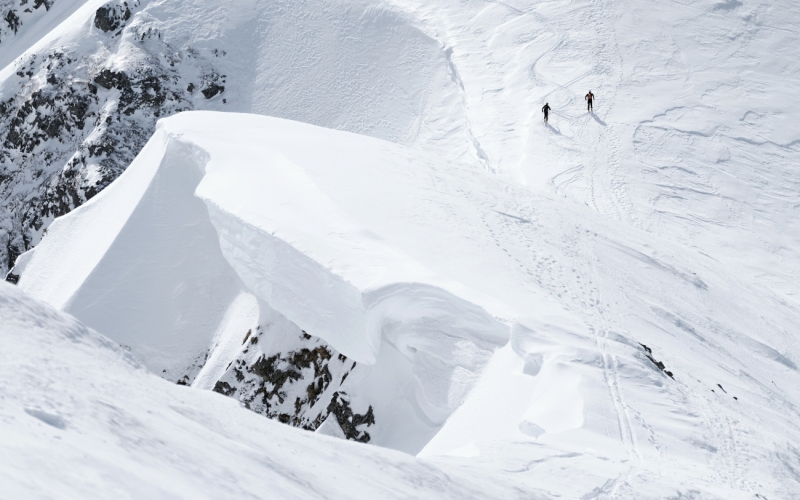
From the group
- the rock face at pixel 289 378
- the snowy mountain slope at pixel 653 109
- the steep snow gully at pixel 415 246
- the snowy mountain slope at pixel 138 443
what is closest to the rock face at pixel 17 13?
the steep snow gully at pixel 415 246

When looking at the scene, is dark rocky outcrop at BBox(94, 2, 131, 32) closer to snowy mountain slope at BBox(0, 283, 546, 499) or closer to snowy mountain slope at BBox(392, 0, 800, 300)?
snowy mountain slope at BBox(392, 0, 800, 300)

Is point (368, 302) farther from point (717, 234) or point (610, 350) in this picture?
point (717, 234)

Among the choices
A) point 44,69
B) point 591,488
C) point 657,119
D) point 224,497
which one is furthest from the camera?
point 44,69

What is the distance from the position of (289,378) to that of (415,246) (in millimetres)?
4518

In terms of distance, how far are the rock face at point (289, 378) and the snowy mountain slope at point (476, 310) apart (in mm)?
83

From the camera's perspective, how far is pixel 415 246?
59.7ft

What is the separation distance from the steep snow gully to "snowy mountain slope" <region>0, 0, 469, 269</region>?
0.18 m

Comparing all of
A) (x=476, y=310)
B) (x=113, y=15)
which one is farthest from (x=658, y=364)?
(x=113, y=15)

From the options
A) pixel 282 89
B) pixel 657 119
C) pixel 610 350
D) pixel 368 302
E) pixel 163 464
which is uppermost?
pixel 657 119

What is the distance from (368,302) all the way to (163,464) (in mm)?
9497

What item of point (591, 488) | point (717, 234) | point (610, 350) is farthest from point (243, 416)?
point (717, 234)

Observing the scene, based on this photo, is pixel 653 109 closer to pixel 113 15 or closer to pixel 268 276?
pixel 268 276

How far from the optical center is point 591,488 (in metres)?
10.5

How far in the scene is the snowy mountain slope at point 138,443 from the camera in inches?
223
